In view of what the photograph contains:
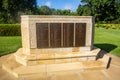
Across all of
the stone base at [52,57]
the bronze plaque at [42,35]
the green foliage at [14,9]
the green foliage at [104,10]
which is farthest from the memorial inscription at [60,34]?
the green foliage at [104,10]

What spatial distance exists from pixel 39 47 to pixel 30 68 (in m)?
1.25

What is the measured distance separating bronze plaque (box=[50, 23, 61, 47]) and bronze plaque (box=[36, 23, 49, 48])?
0.24 meters

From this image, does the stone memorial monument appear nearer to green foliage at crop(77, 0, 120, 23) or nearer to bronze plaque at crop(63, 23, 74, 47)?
bronze plaque at crop(63, 23, 74, 47)

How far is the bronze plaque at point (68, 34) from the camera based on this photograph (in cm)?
824

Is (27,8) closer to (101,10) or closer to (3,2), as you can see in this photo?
(3,2)

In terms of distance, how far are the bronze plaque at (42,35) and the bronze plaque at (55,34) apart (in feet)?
0.79

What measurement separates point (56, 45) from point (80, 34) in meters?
1.34

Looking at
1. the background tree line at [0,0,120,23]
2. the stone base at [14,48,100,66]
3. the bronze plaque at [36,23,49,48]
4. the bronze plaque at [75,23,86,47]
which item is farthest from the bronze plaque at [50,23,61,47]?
the background tree line at [0,0,120,23]

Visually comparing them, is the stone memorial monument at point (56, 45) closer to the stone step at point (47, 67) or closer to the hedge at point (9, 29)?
the stone step at point (47, 67)

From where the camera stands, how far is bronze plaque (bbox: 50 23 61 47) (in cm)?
808

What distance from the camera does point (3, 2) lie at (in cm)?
3153

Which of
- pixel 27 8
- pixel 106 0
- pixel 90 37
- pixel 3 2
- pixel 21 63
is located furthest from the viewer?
pixel 106 0

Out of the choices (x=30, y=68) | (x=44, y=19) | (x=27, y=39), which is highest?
(x=44, y=19)

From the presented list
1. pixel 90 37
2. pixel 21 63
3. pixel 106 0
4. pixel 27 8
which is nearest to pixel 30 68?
pixel 21 63
